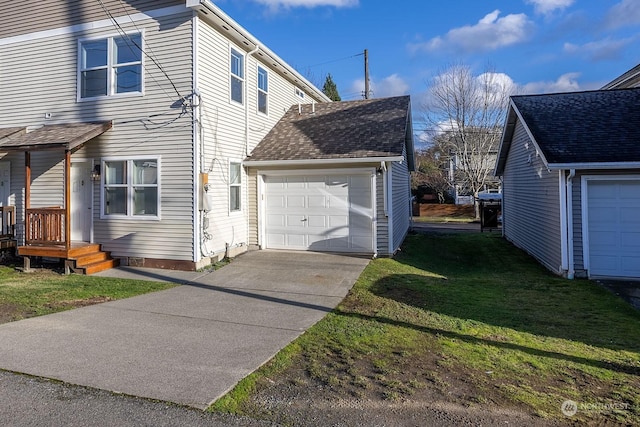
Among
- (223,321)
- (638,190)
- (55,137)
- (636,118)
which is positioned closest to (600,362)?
(223,321)

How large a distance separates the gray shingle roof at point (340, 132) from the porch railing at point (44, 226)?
4946 millimetres

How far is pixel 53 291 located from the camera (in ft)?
24.3

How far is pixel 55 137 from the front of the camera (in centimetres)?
925

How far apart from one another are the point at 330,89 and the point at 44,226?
91.1ft

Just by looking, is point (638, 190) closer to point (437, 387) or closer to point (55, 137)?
point (437, 387)

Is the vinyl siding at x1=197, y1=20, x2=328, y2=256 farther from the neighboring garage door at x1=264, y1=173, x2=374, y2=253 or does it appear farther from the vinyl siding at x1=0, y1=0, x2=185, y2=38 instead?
the vinyl siding at x1=0, y1=0, x2=185, y2=38

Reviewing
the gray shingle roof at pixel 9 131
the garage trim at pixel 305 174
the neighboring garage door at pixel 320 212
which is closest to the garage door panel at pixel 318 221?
the neighboring garage door at pixel 320 212

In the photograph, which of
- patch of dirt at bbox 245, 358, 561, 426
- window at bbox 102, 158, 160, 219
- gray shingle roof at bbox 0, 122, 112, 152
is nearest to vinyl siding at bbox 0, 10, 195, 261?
window at bbox 102, 158, 160, 219

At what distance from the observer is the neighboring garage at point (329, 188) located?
1070cm

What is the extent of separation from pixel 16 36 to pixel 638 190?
15.9 metres

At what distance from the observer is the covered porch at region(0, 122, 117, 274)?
8867 mm

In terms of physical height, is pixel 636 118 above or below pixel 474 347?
above

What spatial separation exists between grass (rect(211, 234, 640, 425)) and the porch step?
5944mm

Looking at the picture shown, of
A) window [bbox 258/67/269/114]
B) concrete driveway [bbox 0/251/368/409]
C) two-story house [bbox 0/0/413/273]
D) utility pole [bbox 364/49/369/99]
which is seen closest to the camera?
concrete driveway [bbox 0/251/368/409]
